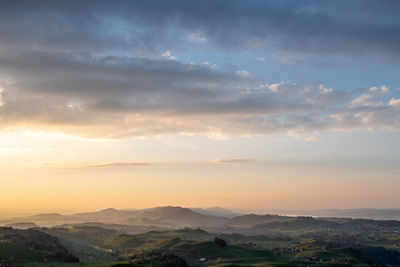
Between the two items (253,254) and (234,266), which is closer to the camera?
(234,266)

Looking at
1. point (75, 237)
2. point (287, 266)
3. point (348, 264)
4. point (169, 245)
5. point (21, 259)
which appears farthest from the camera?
point (75, 237)

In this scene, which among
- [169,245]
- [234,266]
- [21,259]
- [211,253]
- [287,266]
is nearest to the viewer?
[21,259]

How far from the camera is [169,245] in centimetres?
10769

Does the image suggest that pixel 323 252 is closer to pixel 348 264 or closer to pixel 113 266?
pixel 348 264

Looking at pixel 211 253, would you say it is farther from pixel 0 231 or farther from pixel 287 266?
pixel 0 231

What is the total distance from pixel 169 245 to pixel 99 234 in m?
85.4

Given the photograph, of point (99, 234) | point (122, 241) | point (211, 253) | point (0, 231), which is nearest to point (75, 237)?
point (99, 234)

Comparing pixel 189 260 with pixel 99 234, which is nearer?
pixel 189 260

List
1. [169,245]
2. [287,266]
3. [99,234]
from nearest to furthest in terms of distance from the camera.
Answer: [287,266]
[169,245]
[99,234]

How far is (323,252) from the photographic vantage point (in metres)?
100

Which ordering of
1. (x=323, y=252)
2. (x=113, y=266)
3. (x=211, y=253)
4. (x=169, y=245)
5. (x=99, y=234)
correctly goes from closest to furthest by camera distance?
(x=113, y=266) → (x=211, y=253) → (x=323, y=252) → (x=169, y=245) → (x=99, y=234)

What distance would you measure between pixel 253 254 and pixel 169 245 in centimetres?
2474

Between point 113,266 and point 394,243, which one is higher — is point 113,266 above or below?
above

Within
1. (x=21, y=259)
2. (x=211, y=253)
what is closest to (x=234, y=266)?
(x=211, y=253)
